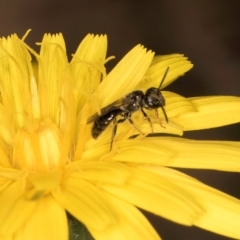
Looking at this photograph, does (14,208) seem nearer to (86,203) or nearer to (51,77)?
(86,203)

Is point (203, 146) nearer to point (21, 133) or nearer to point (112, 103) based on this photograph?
point (112, 103)

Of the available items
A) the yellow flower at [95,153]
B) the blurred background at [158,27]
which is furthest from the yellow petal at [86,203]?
the blurred background at [158,27]

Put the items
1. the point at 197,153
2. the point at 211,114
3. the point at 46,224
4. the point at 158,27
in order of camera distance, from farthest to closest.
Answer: the point at 158,27 → the point at 211,114 → the point at 197,153 → the point at 46,224

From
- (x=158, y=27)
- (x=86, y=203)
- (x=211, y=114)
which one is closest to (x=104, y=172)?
(x=86, y=203)

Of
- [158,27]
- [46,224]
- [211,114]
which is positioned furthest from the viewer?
[158,27]

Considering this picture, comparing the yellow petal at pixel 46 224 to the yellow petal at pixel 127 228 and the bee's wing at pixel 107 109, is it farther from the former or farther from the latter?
the bee's wing at pixel 107 109

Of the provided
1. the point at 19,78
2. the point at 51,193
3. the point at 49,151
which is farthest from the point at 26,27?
the point at 51,193
